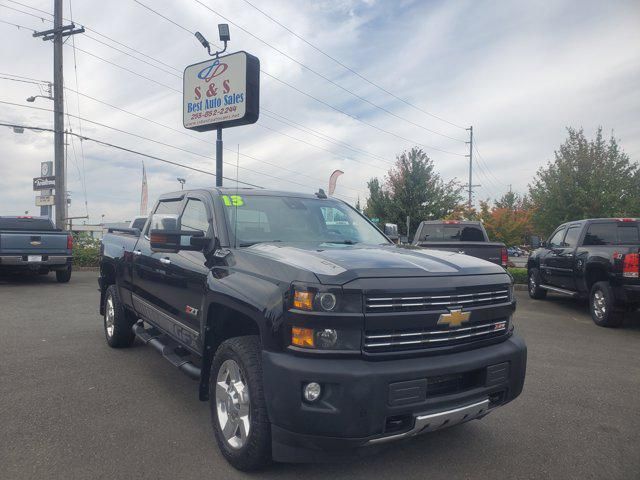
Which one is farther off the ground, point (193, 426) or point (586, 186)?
point (586, 186)

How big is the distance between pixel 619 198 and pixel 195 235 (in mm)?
20804

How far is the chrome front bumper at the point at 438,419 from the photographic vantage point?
2.65m

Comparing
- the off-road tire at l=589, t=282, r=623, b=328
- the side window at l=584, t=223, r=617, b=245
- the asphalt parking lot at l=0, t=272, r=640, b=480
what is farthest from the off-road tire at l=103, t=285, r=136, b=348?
the side window at l=584, t=223, r=617, b=245

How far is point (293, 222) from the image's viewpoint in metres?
4.16

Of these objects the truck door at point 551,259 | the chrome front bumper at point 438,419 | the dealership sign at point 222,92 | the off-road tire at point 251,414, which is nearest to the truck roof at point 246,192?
the off-road tire at point 251,414

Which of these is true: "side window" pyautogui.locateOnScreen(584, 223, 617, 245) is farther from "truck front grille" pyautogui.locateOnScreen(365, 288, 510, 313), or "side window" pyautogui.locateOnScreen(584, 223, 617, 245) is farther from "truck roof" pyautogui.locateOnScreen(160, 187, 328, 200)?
"truck front grille" pyautogui.locateOnScreen(365, 288, 510, 313)

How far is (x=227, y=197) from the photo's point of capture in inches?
159

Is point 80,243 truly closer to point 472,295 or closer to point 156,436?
point 156,436

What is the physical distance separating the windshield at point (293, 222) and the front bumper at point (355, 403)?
4.36 ft

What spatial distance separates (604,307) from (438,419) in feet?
22.2

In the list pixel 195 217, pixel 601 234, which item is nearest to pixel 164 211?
pixel 195 217

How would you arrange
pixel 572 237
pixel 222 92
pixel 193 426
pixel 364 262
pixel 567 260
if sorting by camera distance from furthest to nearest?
pixel 222 92
pixel 572 237
pixel 567 260
pixel 193 426
pixel 364 262

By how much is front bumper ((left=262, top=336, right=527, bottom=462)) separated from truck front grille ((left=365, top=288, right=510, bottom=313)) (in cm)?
29

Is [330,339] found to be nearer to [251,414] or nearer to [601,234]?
[251,414]
